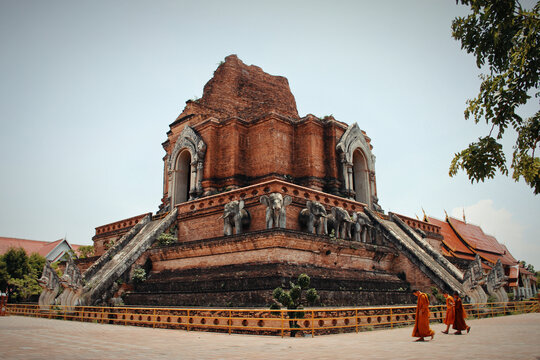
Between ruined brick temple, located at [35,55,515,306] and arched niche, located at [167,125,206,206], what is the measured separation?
0.17 feet

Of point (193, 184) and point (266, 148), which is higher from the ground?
point (266, 148)

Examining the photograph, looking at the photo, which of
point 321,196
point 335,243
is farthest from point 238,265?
point 321,196

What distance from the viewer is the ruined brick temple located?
12.9 meters

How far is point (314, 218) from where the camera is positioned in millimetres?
15172

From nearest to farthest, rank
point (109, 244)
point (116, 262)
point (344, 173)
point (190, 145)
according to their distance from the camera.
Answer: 1. point (116, 262)
2. point (344, 173)
3. point (190, 145)
4. point (109, 244)

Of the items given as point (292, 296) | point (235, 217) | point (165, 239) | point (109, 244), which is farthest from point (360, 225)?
point (109, 244)

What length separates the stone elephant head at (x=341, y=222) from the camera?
1584 cm

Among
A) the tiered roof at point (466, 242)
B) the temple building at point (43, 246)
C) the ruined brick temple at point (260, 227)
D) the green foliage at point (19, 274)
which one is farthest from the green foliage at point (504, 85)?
the temple building at point (43, 246)

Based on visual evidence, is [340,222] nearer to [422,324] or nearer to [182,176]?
[422,324]

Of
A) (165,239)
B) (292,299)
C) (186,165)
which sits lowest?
(292,299)

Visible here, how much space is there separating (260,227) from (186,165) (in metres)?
8.86

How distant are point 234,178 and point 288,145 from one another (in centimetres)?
295

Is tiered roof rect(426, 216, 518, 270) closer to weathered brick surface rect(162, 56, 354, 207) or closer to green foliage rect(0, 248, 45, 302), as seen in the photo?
weathered brick surface rect(162, 56, 354, 207)

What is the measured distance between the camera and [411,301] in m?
14.5
